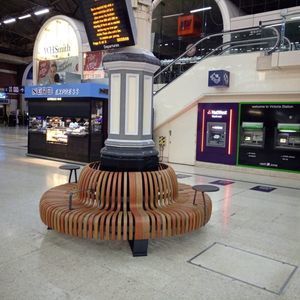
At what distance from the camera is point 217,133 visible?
9.45 metres

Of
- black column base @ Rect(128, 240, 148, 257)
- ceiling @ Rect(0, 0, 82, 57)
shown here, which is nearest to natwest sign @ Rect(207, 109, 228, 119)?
black column base @ Rect(128, 240, 148, 257)

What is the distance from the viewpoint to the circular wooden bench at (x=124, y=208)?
3301 millimetres

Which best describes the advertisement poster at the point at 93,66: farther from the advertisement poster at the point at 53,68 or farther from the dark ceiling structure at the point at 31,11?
the dark ceiling structure at the point at 31,11

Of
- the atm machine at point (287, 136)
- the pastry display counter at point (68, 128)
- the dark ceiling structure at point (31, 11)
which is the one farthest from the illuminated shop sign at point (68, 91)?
the dark ceiling structure at point (31, 11)

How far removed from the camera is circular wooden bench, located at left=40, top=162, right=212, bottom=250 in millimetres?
3301

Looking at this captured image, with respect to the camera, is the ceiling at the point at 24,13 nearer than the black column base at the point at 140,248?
No

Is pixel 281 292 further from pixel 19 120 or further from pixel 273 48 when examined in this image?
pixel 19 120

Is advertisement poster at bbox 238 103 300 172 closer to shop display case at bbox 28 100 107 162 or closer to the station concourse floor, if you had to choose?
the station concourse floor

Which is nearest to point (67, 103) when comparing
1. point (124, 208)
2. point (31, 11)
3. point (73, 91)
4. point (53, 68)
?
point (73, 91)

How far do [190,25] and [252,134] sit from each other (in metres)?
7.47

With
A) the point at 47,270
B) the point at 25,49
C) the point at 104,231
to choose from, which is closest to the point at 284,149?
the point at 104,231

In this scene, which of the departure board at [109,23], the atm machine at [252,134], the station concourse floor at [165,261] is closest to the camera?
the station concourse floor at [165,261]

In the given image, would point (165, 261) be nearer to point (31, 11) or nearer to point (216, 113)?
point (216, 113)

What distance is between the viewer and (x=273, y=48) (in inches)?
323
